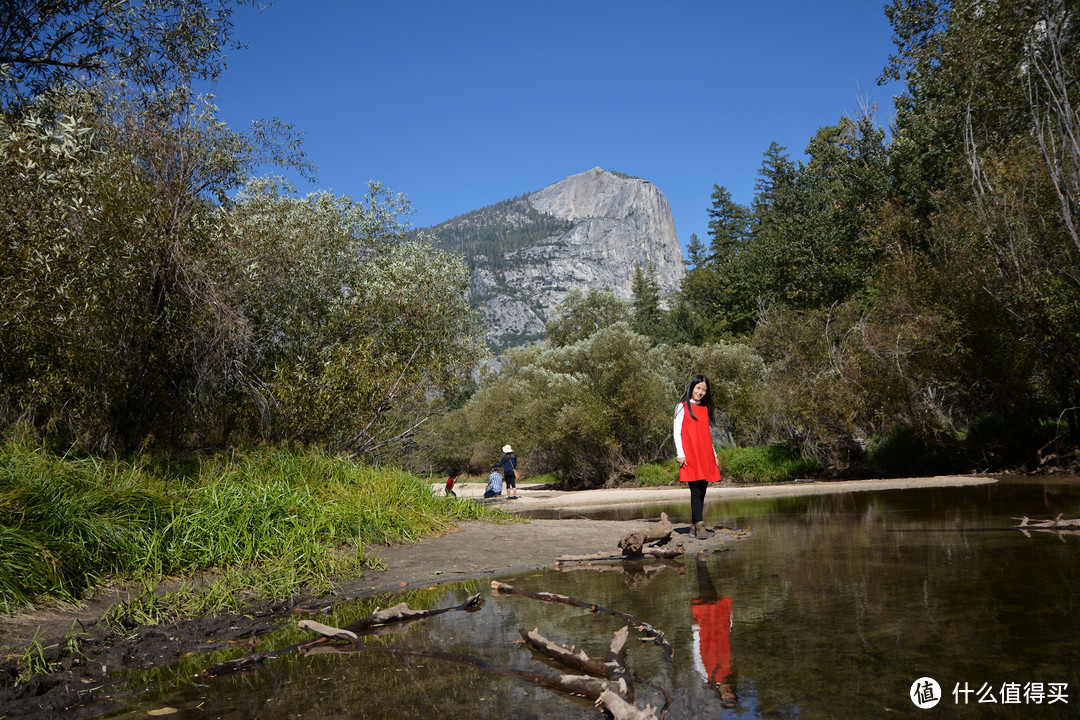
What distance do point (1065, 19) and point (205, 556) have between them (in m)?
21.3

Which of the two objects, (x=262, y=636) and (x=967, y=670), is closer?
(x=967, y=670)

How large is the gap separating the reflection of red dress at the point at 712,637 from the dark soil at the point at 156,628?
3.41 m

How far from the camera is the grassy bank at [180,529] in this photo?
617 centimetres

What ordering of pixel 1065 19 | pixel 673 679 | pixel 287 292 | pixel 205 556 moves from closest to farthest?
pixel 673 679, pixel 205 556, pixel 287 292, pixel 1065 19

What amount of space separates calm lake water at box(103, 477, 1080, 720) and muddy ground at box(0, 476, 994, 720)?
35cm

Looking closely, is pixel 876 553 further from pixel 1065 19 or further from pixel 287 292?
pixel 1065 19

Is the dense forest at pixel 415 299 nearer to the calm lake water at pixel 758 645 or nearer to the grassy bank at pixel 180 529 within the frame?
the grassy bank at pixel 180 529

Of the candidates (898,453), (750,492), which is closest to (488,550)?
(750,492)

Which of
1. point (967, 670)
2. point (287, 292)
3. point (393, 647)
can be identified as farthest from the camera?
point (287, 292)

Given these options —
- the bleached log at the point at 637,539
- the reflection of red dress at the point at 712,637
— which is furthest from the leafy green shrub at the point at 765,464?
the reflection of red dress at the point at 712,637

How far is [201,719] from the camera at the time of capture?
372 centimetres

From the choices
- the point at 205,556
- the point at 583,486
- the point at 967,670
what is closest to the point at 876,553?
the point at 967,670

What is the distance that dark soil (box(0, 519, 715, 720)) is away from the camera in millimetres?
4277

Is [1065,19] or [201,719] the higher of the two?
[1065,19]
